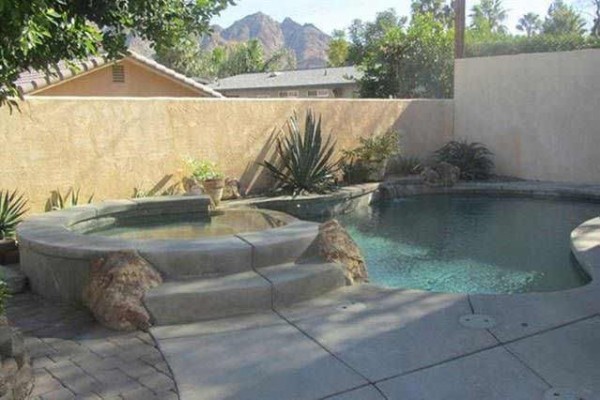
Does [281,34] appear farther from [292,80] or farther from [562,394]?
[562,394]

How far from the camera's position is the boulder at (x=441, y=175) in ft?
37.9

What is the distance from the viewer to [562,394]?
119 inches

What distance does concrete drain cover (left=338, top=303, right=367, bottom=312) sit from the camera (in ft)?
13.8

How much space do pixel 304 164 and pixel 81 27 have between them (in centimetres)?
703

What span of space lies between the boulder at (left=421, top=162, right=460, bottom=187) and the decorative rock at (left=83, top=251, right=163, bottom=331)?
8.17 m

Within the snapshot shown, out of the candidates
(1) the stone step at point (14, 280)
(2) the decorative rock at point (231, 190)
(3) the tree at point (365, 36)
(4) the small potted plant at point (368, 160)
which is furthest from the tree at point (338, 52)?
(1) the stone step at point (14, 280)

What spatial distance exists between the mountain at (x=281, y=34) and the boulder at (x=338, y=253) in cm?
11792

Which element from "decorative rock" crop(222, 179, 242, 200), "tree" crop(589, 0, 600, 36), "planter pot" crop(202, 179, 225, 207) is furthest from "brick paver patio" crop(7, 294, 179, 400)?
"tree" crop(589, 0, 600, 36)

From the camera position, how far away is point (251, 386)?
3.15 meters

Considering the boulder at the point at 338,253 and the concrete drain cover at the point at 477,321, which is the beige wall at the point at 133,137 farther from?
the concrete drain cover at the point at 477,321

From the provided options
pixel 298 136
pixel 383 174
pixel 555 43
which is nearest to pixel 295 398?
pixel 298 136

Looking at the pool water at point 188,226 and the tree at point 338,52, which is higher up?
the tree at point 338,52

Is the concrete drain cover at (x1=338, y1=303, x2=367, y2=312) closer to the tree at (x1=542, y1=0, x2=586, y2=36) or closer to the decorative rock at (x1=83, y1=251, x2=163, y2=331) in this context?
the decorative rock at (x1=83, y1=251, x2=163, y2=331)

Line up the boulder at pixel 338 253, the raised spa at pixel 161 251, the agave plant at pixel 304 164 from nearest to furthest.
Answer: the raised spa at pixel 161 251 → the boulder at pixel 338 253 → the agave plant at pixel 304 164
